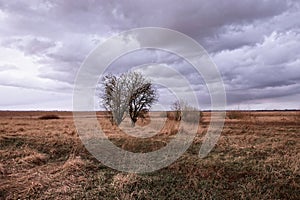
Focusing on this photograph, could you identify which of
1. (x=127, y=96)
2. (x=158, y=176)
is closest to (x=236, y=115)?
(x=127, y=96)

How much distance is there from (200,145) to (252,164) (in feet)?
10.4

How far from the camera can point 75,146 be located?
39.7 feet

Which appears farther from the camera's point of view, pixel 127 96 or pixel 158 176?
pixel 127 96

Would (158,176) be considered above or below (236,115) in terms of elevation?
below

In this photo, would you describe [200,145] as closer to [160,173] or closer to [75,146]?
[160,173]

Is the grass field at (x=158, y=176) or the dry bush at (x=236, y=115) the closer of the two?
the grass field at (x=158, y=176)

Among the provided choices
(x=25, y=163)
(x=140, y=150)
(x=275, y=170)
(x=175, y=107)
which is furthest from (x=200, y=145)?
(x=175, y=107)

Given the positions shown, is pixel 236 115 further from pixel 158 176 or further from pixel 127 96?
pixel 158 176

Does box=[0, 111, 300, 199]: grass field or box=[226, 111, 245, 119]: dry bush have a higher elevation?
box=[226, 111, 245, 119]: dry bush

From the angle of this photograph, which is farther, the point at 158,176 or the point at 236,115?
the point at 236,115

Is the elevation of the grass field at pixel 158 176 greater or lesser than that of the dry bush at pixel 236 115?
lesser

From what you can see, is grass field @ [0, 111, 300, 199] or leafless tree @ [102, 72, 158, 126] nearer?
grass field @ [0, 111, 300, 199]

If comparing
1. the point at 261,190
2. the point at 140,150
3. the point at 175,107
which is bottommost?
the point at 261,190

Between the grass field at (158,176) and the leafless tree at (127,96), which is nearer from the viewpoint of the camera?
the grass field at (158,176)
